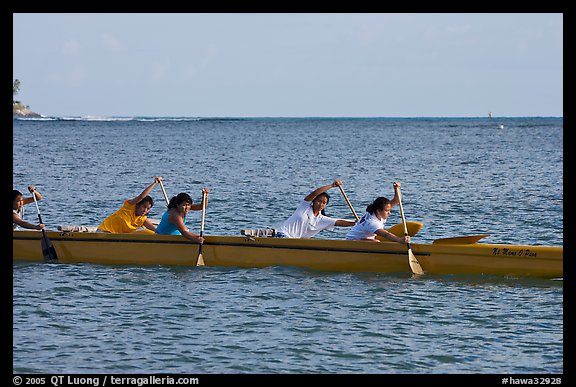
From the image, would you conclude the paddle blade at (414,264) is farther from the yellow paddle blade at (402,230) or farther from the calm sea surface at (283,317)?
the yellow paddle blade at (402,230)

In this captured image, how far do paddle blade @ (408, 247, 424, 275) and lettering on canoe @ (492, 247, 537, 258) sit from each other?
1.25 metres

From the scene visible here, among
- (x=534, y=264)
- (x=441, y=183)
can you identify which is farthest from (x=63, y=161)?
(x=534, y=264)

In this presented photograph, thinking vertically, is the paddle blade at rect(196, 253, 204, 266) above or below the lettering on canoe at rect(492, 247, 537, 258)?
below

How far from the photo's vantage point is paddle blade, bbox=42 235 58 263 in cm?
1850

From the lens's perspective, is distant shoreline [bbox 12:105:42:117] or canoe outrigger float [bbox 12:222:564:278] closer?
canoe outrigger float [bbox 12:222:564:278]

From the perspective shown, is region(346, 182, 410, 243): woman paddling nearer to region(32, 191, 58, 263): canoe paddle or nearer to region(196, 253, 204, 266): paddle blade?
region(196, 253, 204, 266): paddle blade

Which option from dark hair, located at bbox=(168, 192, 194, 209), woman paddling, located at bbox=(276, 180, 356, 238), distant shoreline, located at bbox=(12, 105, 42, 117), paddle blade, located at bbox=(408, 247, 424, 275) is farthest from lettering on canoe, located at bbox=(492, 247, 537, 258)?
distant shoreline, located at bbox=(12, 105, 42, 117)

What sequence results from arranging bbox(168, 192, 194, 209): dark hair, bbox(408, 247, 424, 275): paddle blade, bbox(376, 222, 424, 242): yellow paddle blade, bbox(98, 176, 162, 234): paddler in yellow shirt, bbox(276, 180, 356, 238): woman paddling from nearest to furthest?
bbox(408, 247, 424, 275): paddle blade < bbox(376, 222, 424, 242): yellow paddle blade < bbox(168, 192, 194, 209): dark hair < bbox(276, 180, 356, 238): woman paddling < bbox(98, 176, 162, 234): paddler in yellow shirt

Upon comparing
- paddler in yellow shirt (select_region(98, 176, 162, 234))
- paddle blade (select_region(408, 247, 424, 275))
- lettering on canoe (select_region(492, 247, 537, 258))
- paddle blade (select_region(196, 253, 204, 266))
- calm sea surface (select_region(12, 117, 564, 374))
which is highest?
paddler in yellow shirt (select_region(98, 176, 162, 234))

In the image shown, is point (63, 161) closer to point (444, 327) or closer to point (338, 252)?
point (338, 252)

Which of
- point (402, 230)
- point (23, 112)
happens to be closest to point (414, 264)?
point (402, 230)

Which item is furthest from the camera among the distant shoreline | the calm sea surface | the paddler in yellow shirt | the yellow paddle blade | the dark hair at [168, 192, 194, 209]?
the distant shoreline

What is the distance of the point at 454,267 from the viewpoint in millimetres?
17156

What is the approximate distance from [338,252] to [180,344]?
4976 mm
